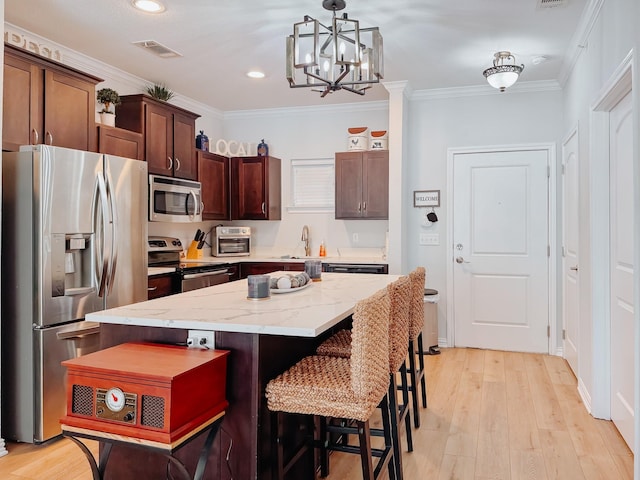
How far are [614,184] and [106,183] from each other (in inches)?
124

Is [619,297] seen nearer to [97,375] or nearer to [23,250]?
[97,375]

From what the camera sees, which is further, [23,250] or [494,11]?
[494,11]

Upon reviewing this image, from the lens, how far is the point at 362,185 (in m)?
5.25

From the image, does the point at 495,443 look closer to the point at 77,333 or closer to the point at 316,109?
the point at 77,333

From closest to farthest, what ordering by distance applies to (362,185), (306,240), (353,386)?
(353,386) < (362,185) < (306,240)

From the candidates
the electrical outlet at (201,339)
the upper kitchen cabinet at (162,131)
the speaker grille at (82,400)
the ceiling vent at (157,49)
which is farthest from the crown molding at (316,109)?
the speaker grille at (82,400)

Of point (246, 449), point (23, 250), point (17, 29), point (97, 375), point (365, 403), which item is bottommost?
point (246, 449)

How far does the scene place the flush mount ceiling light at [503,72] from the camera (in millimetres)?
3908

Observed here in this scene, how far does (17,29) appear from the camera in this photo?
3488mm

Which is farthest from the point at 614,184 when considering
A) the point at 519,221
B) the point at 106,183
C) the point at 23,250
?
the point at 23,250

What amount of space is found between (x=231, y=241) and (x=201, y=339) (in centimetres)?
380

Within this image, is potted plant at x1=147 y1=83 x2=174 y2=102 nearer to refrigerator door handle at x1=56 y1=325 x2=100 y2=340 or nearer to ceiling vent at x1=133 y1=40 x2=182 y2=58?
ceiling vent at x1=133 y1=40 x2=182 y2=58

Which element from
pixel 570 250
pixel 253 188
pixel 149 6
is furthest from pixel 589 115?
pixel 253 188

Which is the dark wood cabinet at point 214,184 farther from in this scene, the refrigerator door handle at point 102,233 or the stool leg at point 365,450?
the stool leg at point 365,450
